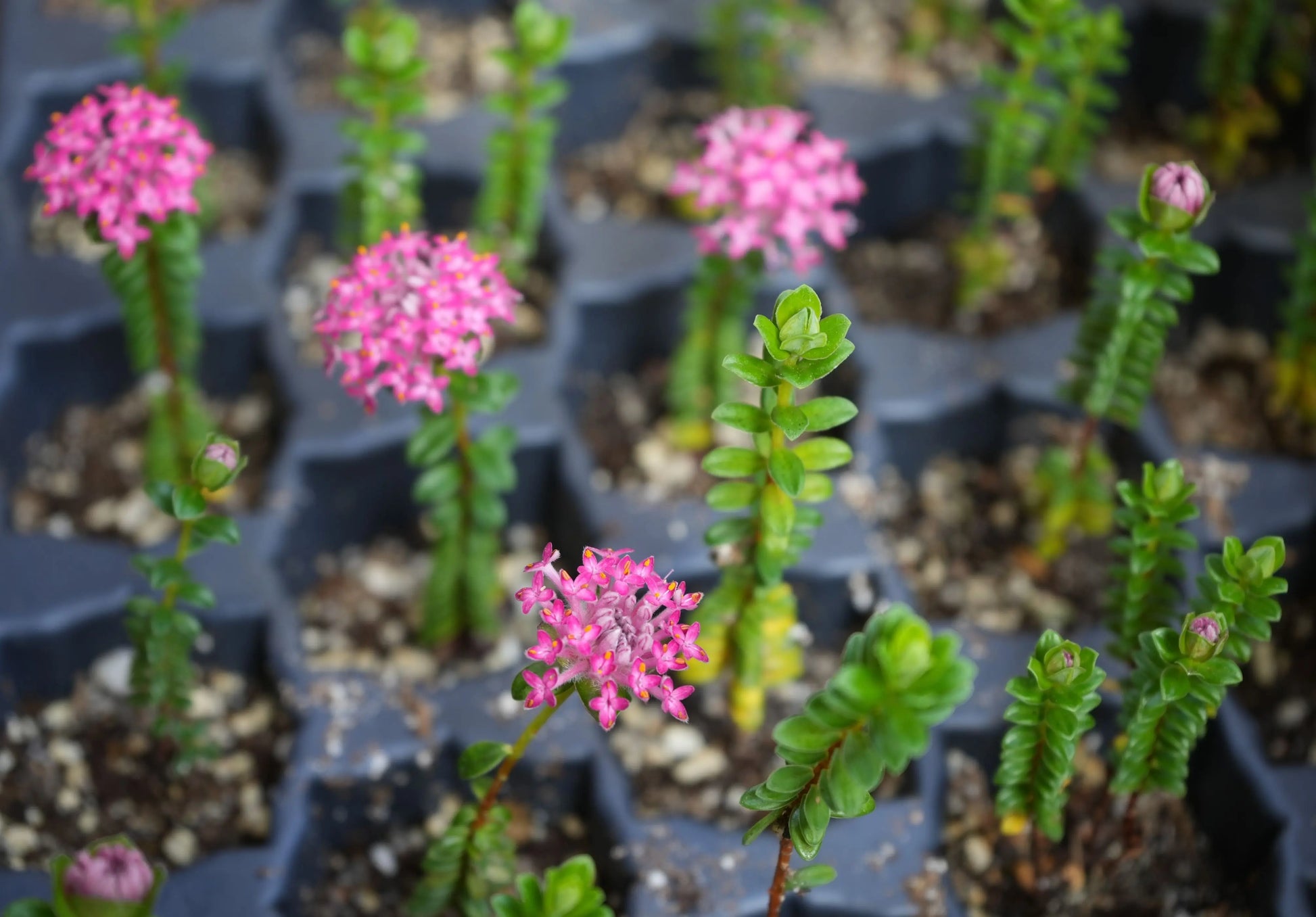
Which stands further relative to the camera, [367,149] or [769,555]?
[367,149]

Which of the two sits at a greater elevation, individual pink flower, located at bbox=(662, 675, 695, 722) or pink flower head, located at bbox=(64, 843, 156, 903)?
individual pink flower, located at bbox=(662, 675, 695, 722)

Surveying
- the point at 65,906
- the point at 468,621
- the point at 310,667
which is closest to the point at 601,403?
the point at 468,621

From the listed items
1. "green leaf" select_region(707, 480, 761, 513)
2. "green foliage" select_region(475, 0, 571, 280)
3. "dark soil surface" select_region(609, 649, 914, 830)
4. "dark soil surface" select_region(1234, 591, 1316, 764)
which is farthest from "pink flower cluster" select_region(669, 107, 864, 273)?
"dark soil surface" select_region(1234, 591, 1316, 764)

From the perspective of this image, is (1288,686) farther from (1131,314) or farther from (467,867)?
(467,867)

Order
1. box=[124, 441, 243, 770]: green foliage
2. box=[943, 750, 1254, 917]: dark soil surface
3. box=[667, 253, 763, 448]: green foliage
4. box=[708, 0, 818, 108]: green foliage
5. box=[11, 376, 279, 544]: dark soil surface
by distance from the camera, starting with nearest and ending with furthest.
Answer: box=[124, 441, 243, 770]: green foliage
box=[943, 750, 1254, 917]: dark soil surface
box=[667, 253, 763, 448]: green foliage
box=[11, 376, 279, 544]: dark soil surface
box=[708, 0, 818, 108]: green foliage

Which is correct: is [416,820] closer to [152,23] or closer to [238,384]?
[238,384]

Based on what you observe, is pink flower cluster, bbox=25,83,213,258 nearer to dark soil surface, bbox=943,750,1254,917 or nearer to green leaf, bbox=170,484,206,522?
green leaf, bbox=170,484,206,522
